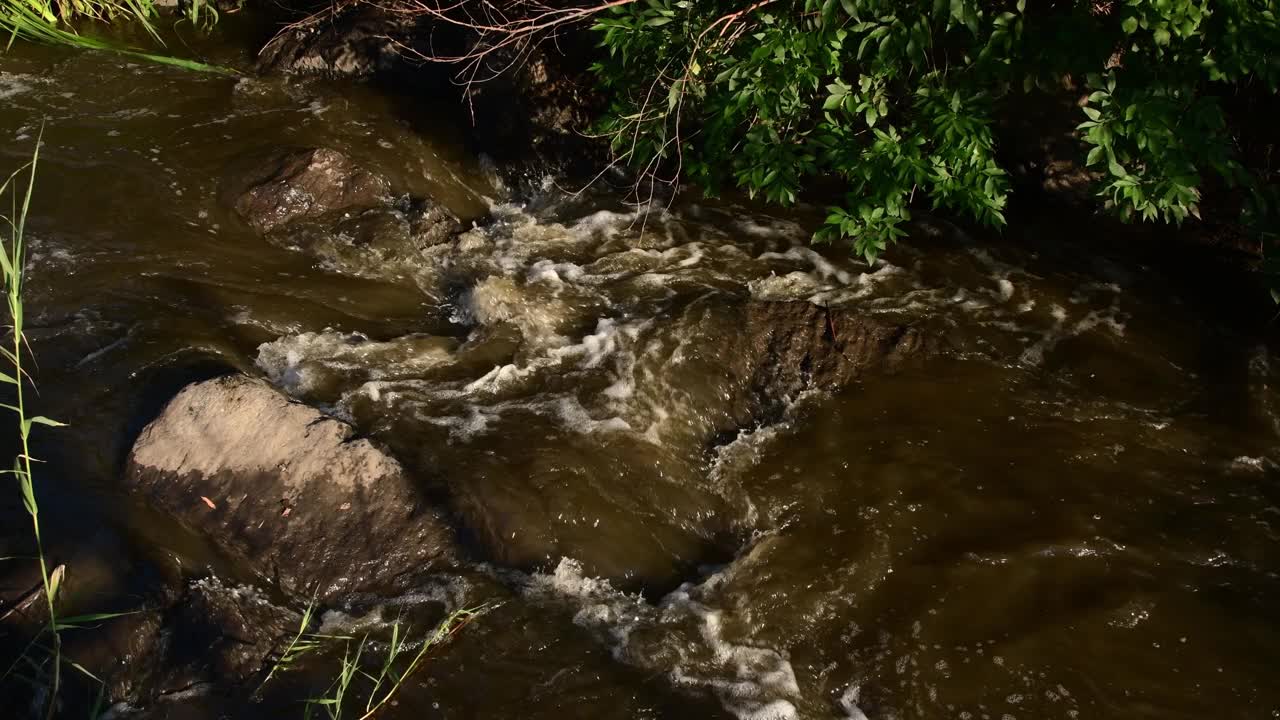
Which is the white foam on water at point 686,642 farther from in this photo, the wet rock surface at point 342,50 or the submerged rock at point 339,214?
the wet rock surface at point 342,50

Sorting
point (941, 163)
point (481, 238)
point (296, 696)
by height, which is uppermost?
point (941, 163)

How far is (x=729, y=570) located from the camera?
405cm

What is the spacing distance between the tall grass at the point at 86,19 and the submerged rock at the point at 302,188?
4.29ft

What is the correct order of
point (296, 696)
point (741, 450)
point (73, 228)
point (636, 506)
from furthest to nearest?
point (73, 228)
point (741, 450)
point (636, 506)
point (296, 696)

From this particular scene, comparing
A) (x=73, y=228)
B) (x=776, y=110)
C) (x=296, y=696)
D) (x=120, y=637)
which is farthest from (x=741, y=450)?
(x=73, y=228)

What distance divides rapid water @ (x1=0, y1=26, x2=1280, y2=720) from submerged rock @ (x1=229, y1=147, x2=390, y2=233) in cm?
21

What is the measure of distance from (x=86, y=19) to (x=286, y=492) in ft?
23.0

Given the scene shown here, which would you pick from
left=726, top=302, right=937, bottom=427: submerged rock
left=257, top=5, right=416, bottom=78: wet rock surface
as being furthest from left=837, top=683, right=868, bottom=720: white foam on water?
left=257, top=5, right=416, bottom=78: wet rock surface

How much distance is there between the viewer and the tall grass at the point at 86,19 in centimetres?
705

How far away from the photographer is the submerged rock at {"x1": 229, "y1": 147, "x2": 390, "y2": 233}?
630cm

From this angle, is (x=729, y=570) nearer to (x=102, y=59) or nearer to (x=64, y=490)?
(x=64, y=490)

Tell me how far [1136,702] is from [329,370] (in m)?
3.77

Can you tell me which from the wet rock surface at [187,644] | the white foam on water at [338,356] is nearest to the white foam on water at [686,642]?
the wet rock surface at [187,644]

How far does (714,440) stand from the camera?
15.6ft
